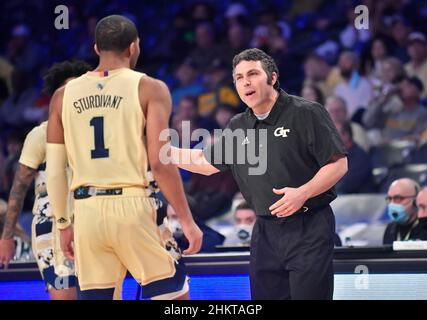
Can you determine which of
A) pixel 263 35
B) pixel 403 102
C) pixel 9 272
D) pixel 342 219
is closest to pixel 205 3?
pixel 263 35

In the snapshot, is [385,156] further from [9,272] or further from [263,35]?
[9,272]

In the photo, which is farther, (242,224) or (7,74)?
(7,74)

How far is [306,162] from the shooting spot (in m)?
4.23

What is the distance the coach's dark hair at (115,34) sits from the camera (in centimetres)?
397

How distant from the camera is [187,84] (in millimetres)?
10078

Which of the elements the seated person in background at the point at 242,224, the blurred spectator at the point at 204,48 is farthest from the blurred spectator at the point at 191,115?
the seated person in background at the point at 242,224

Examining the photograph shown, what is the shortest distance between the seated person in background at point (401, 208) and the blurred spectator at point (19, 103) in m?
5.16

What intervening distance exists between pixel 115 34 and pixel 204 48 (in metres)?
6.46

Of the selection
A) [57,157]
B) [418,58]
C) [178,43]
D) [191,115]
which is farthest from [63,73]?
[178,43]

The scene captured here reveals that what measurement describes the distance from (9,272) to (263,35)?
216 inches

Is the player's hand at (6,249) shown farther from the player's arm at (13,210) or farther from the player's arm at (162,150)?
the player's arm at (162,150)

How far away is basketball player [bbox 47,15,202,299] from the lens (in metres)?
3.87

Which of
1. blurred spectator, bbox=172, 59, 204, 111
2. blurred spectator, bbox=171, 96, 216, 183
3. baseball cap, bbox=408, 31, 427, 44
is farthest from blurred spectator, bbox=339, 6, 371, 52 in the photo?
blurred spectator, bbox=171, 96, 216, 183

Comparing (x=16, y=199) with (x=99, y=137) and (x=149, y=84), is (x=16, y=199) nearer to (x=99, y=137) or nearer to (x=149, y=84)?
(x=99, y=137)
